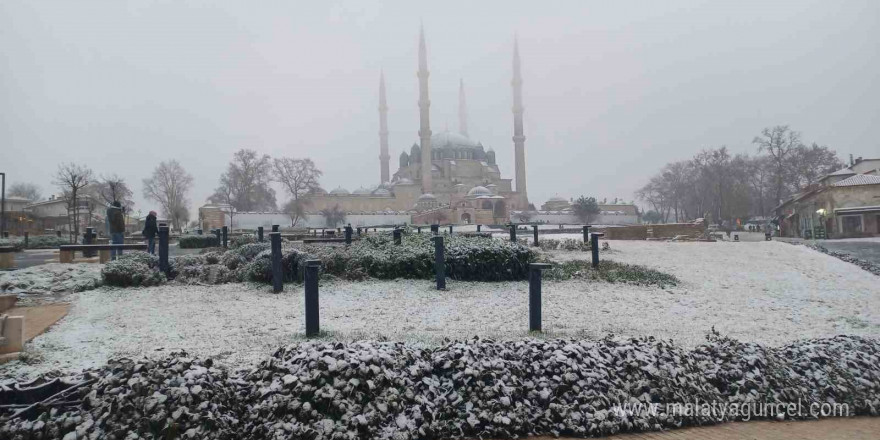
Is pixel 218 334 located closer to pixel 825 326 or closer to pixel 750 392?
pixel 750 392

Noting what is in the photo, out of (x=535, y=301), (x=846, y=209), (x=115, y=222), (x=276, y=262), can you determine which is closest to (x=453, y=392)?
(x=535, y=301)

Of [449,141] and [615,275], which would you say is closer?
[615,275]

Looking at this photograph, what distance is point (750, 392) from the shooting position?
11.7 ft

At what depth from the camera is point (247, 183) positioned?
59.5m

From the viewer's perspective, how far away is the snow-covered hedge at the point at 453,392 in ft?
9.22

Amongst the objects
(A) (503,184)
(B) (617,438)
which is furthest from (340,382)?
(A) (503,184)

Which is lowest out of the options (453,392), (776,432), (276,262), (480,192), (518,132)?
(776,432)

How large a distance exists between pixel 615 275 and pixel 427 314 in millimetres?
4784

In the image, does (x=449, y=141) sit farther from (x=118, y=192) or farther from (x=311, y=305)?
(x=311, y=305)

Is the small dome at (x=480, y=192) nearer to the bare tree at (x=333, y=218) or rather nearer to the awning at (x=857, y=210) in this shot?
the bare tree at (x=333, y=218)

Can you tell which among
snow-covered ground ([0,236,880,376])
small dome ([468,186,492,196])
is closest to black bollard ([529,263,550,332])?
snow-covered ground ([0,236,880,376])

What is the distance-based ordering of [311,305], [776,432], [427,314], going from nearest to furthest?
[776,432]
[311,305]
[427,314]

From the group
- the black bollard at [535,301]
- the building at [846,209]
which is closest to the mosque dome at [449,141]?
the building at [846,209]

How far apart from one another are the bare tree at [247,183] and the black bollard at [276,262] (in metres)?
55.3
